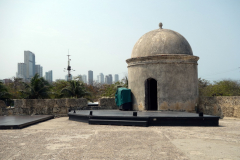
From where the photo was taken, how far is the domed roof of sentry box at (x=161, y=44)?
14.4 m

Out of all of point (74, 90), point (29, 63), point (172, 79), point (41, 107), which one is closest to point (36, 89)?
point (41, 107)

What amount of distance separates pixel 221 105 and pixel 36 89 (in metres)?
11.9

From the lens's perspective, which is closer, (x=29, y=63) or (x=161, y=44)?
(x=161, y=44)

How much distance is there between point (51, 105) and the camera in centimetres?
1606

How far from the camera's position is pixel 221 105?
1395 cm

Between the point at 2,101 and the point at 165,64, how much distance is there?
35.0ft

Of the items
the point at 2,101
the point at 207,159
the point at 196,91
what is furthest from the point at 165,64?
the point at 2,101

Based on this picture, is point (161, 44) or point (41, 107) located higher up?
point (161, 44)

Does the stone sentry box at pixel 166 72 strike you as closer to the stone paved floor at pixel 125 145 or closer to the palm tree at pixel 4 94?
the stone paved floor at pixel 125 145

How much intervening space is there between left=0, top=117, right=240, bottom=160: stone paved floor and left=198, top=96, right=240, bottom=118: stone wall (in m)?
4.50

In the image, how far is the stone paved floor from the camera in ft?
19.4

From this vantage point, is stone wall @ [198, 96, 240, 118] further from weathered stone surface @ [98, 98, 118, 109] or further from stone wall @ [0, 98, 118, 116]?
stone wall @ [0, 98, 118, 116]

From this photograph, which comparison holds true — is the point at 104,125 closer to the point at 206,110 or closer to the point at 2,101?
the point at 206,110

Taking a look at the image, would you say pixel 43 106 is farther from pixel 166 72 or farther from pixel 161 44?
pixel 161 44
